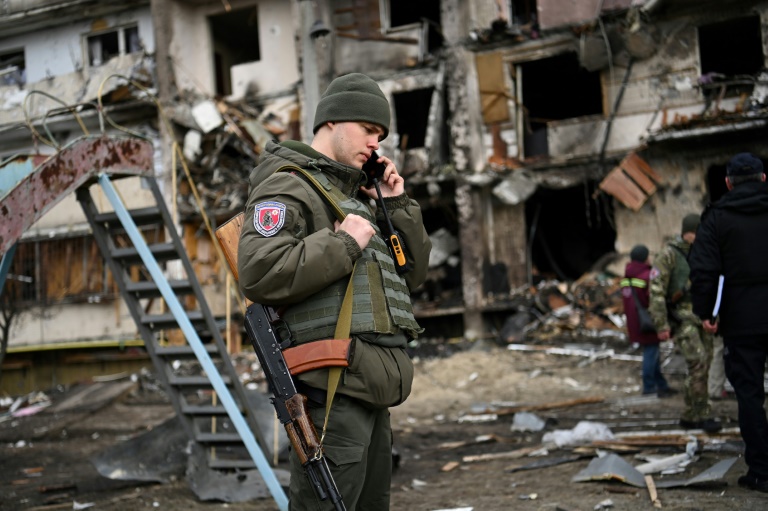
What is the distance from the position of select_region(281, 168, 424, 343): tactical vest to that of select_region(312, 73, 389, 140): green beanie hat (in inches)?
10.3

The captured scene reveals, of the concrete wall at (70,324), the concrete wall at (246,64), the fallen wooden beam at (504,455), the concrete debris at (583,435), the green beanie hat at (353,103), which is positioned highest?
the concrete wall at (246,64)

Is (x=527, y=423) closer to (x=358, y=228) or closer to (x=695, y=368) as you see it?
(x=695, y=368)

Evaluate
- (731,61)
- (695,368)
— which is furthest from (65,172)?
(731,61)

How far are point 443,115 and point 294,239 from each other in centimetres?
1559

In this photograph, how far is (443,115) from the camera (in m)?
17.9

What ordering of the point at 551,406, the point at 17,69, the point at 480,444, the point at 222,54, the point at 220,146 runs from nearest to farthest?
1. the point at 480,444
2. the point at 551,406
3. the point at 220,146
4. the point at 17,69
5. the point at 222,54

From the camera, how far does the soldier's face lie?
3.07 metres

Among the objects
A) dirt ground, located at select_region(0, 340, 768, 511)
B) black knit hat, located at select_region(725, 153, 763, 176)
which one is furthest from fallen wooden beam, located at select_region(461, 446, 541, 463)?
black knit hat, located at select_region(725, 153, 763, 176)

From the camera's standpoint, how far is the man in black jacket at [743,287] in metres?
4.80

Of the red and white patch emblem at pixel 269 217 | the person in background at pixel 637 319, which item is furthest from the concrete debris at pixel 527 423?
the red and white patch emblem at pixel 269 217

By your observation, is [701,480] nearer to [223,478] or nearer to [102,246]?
[223,478]

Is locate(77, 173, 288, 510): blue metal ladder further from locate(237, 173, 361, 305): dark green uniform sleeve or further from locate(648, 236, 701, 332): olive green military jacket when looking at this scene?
locate(648, 236, 701, 332): olive green military jacket

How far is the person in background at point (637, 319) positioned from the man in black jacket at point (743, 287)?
13.6 ft

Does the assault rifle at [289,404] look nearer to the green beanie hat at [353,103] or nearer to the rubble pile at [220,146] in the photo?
the green beanie hat at [353,103]
